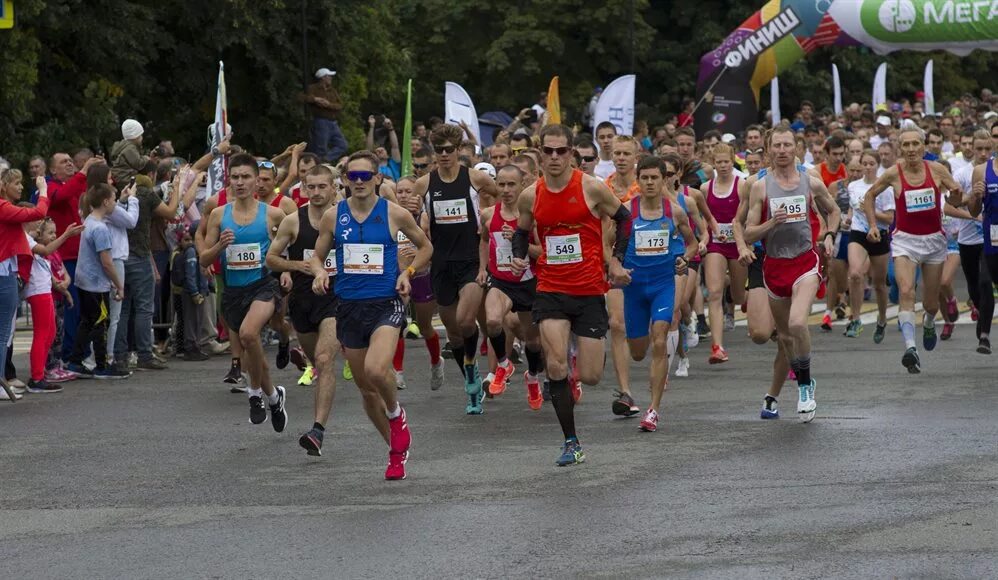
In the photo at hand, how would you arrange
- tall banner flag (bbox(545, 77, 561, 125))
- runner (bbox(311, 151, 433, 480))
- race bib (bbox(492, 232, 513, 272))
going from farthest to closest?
tall banner flag (bbox(545, 77, 561, 125)), race bib (bbox(492, 232, 513, 272)), runner (bbox(311, 151, 433, 480))

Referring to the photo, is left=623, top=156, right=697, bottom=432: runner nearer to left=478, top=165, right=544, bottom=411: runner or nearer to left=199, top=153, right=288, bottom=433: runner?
left=478, top=165, right=544, bottom=411: runner

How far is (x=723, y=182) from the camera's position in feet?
55.0

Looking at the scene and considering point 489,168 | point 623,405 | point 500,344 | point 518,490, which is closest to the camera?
point 518,490

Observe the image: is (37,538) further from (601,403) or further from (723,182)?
(723,182)

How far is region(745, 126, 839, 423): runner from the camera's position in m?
12.2

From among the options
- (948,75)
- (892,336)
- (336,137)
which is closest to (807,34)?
(336,137)

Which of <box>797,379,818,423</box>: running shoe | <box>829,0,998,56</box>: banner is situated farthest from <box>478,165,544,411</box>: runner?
<box>829,0,998,56</box>: banner

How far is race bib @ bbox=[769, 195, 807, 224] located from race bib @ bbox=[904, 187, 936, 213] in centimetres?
323

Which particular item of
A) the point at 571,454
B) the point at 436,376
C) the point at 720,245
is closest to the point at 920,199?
the point at 720,245

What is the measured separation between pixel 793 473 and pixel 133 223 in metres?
8.17

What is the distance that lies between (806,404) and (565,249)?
225 centimetres

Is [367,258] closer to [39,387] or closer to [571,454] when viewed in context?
[571,454]

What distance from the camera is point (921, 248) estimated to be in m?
15.4

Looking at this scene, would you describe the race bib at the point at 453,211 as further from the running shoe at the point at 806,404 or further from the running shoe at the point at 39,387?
the running shoe at the point at 39,387
